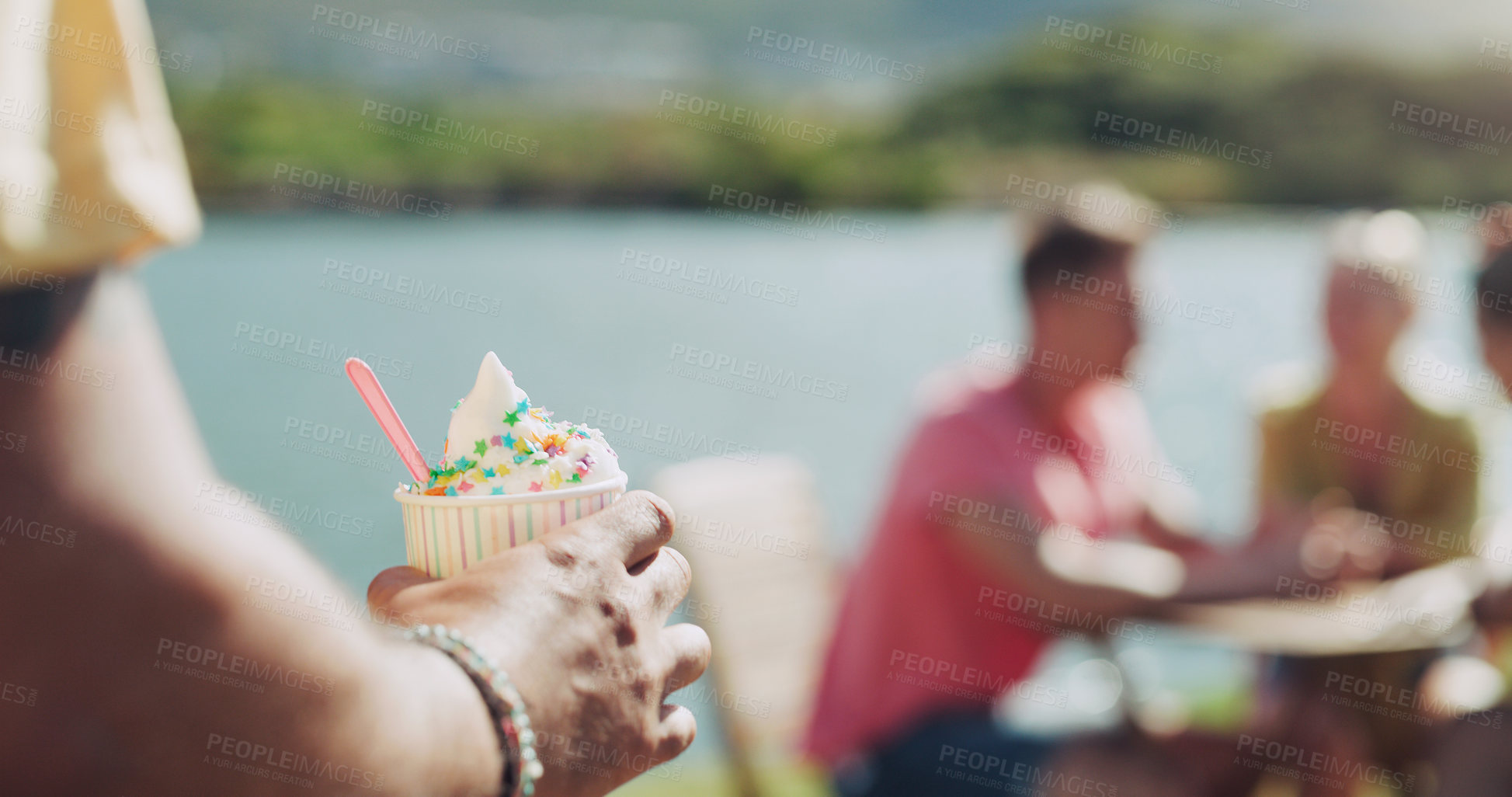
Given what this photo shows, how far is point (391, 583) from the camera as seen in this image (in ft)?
3.49

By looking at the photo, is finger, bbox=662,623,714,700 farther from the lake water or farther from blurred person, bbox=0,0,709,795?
the lake water

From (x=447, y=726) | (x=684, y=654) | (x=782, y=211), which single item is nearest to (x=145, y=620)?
(x=447, y=726)

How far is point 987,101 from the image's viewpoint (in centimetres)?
1873

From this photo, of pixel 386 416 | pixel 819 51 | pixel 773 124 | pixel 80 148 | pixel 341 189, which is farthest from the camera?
pixel 773 124

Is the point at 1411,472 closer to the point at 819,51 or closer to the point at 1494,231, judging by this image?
the point at 1494,231

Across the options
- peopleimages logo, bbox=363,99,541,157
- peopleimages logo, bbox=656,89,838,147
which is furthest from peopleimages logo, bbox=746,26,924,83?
peopleimages logo, bbox=656,89,838,147

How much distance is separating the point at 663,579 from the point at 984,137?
58.9 feet

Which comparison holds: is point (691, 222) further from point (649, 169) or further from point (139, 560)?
point (139, 560)

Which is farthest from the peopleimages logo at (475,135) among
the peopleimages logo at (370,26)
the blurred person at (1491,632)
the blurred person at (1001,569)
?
the blurred person at (1491,632)

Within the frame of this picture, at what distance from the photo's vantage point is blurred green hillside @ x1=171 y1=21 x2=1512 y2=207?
11211 mm

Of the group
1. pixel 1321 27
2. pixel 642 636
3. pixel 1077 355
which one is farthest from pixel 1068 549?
pixel 1321 27

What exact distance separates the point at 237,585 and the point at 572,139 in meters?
13.3

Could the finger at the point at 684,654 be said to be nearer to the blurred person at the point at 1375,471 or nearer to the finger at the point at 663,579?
the finger at the point at 663,579

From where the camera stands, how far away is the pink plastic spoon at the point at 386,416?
44.6 inches
